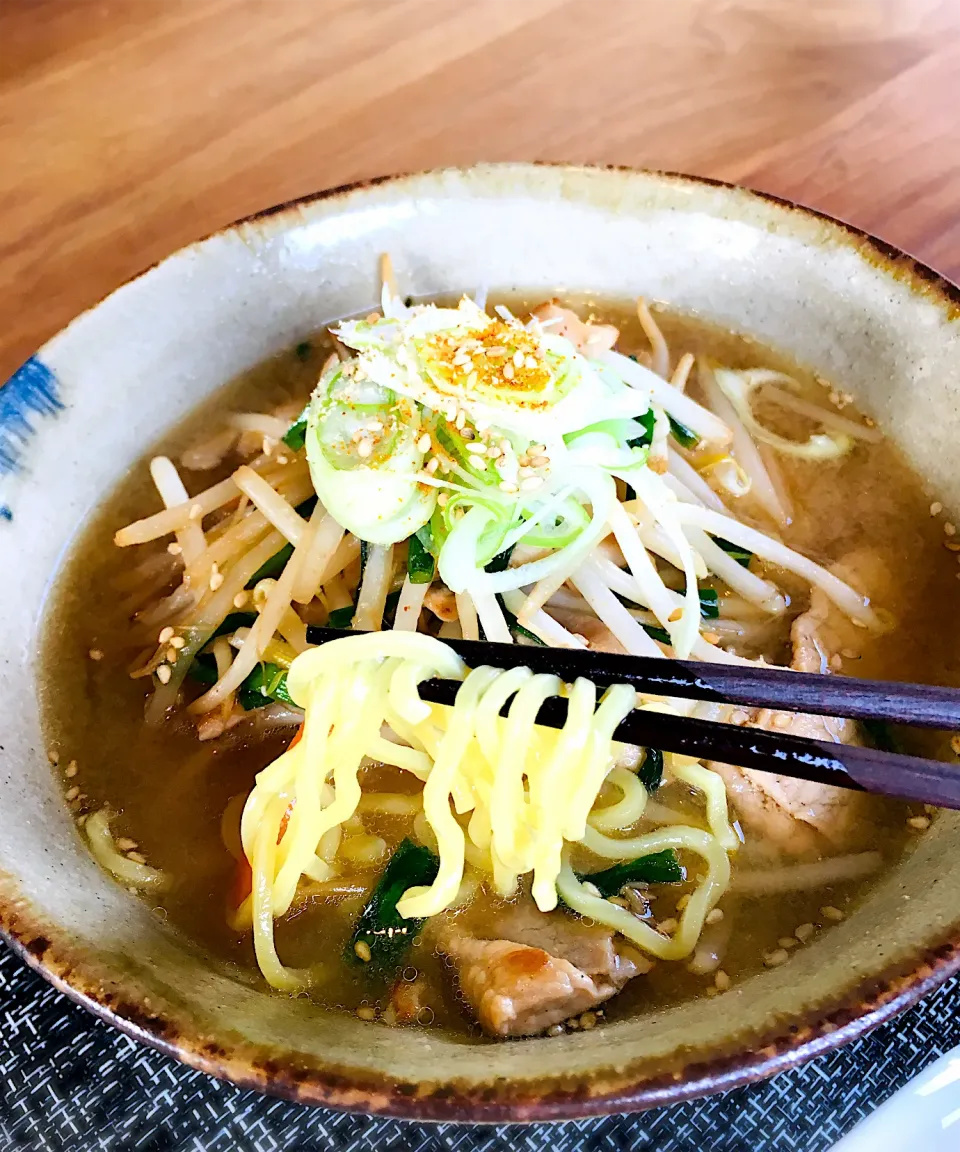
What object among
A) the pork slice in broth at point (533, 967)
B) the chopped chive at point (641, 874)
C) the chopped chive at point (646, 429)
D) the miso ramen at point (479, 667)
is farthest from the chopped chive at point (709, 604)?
the pork slice in broth at point (533, 967)

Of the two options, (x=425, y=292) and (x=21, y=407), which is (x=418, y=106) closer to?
(x=425, y=292)

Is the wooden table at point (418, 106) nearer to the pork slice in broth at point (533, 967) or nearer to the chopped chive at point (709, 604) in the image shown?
the chopped chive at point (709, 604)

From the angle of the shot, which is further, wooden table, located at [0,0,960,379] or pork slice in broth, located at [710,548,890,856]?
wooden table, located at [0,0,960,379]

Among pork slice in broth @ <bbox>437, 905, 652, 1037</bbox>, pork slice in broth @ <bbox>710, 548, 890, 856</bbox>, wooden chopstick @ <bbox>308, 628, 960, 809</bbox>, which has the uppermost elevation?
wooden chopstick @ <bbox>308, 628, 960, 809</bbox>

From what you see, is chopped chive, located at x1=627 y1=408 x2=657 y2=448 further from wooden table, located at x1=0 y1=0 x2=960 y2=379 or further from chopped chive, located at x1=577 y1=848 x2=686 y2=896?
wooden table, located at x1=0 y1=0 x2=960 y2=379

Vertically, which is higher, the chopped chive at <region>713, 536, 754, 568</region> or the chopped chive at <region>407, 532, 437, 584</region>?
the chopped chive at <region>407, 532, 437, 584</region>

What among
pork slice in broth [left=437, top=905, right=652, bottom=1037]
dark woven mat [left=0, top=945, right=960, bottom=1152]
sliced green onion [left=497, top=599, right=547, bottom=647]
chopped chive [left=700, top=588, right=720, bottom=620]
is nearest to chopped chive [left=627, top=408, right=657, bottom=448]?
chopped chive [left=700, top=588, right=720, bottom=620]
